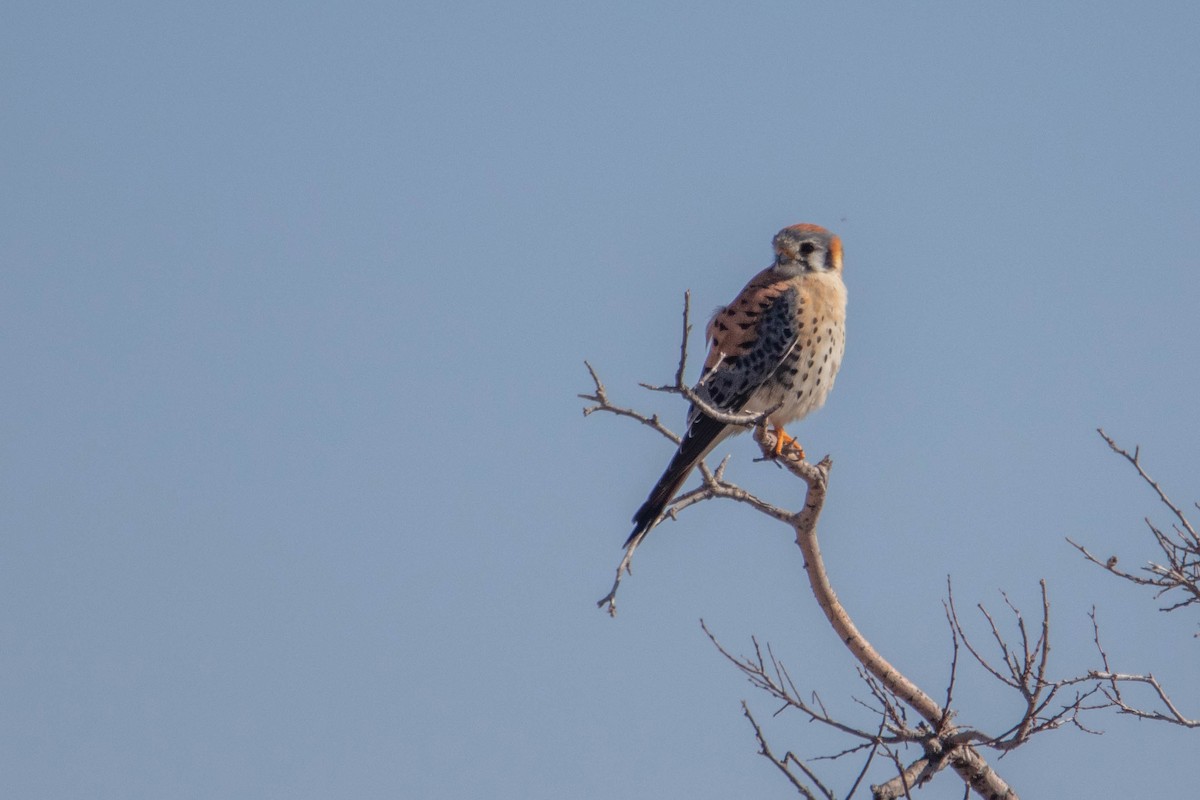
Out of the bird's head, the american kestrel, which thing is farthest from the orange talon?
the bird's head

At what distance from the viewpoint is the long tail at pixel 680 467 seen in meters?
5.67

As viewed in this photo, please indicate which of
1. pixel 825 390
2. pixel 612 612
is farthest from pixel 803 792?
pixel 825 390

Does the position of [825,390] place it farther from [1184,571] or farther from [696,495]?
[1184,571]

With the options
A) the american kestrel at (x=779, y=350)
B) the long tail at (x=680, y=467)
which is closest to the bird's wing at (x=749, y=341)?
the american kestrel at (x=779, y=350)

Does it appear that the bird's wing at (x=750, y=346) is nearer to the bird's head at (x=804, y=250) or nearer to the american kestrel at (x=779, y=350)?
the american kestrel at (x=779, y=350)

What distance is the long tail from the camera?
5.67m

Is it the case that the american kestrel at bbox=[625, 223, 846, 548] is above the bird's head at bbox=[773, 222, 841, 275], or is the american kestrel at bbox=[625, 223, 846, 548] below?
below

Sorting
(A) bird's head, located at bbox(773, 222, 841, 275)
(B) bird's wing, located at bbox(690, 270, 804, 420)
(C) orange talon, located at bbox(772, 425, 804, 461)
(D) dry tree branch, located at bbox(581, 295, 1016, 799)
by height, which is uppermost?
(A) bird's head, located at bbox(773, 222, 841, 275)

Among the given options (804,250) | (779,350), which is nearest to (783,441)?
(779,350)

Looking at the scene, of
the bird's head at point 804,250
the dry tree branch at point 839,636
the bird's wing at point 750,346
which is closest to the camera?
the dry tree branch at point 839,636

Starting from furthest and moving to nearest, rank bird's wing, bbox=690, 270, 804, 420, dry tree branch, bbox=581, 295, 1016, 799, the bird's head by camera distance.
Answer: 1. the bird's head
2. bird's wing, bbox=690, 270, 804, 420
3. dry tree branch, bbox=581, 295, 1016, 799

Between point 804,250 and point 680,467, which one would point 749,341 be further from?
point 680,467

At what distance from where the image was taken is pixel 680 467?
5824 millimetres

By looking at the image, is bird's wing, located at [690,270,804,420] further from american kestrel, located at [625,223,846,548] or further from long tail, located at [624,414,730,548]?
long tail, located at [624,414,730,548]
